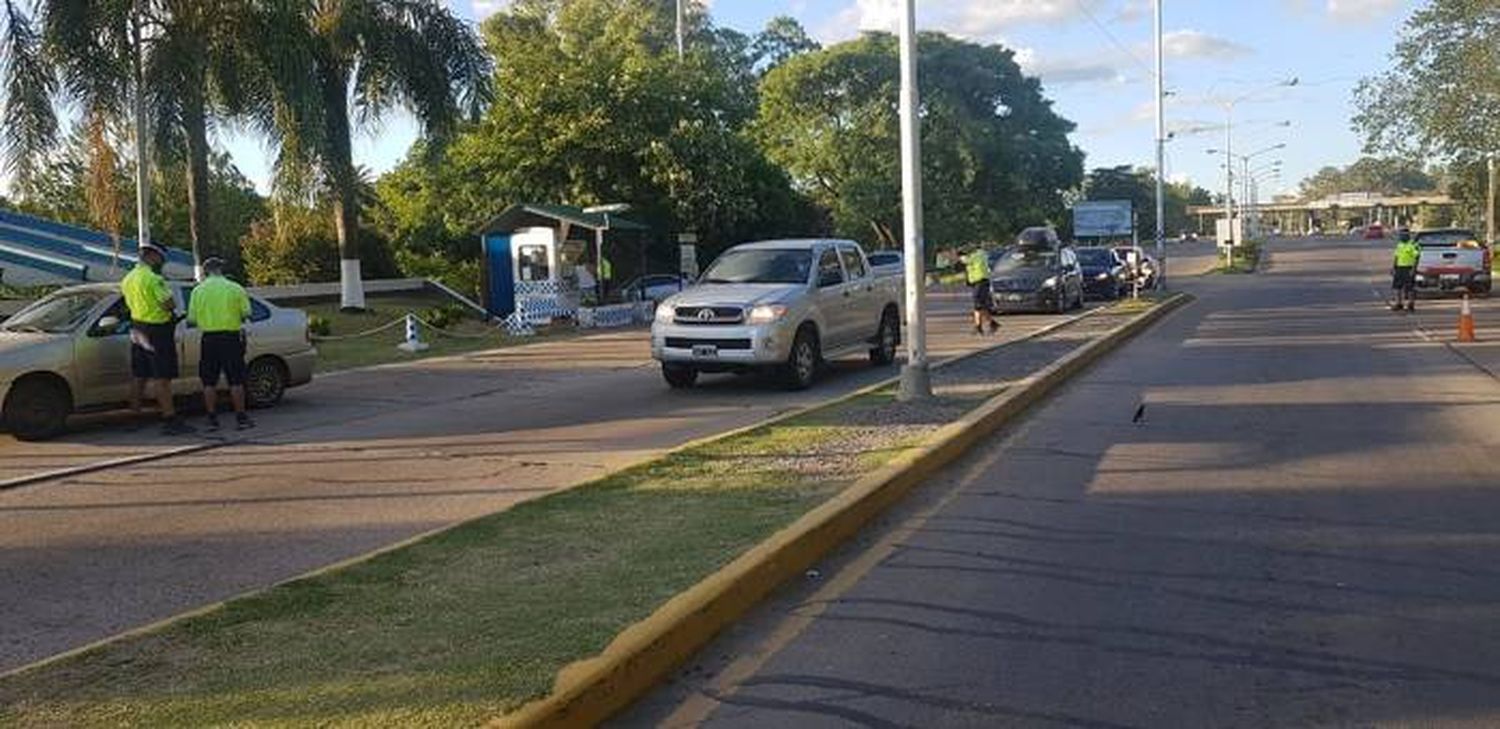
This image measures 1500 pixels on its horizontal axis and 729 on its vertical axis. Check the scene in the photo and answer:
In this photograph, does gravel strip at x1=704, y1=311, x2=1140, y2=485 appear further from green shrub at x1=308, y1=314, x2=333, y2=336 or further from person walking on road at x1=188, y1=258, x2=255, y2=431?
green shrub at x1=308, y1=314, x2=333, y2=336

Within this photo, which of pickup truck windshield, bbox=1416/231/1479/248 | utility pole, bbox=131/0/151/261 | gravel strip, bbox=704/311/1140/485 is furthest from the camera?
pickup truck windshield, bbox=1416/231/1479/248

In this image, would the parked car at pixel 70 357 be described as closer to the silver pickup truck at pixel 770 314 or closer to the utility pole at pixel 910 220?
the silver pickup truck at pixel 770 314

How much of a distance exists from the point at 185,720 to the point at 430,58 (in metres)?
24.5

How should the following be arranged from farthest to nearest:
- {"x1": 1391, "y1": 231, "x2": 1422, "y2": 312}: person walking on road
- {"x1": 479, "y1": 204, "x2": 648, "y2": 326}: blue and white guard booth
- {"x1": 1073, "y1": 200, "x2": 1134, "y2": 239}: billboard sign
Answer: {"x1": 1073, "y1": 200, "x2": 1134, "y2": 239}: billboard sign
{"x1": 479, "y1": 204, "x2": 648, "y2": 326}: blue and white guard booth
{"x1": 1391, "y1": 231, "x2": 1422, "y2": 312}: person walking on road

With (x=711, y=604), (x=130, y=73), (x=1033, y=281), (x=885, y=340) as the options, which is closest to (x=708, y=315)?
(x=885, y=340)

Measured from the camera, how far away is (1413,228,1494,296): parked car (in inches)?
1273

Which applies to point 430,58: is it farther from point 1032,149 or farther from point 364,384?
point 1032,149

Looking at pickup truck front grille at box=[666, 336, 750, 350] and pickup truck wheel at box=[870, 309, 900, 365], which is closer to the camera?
pickup truck front grille at box=[666, 336, 750, 350]

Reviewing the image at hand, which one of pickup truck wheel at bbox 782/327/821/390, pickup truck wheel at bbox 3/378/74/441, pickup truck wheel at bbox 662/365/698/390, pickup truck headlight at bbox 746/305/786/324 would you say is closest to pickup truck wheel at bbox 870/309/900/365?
pickup truck wheel at bbox 782/327/821/390

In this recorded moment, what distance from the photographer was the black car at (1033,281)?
3102cm

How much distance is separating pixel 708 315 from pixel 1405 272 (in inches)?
755

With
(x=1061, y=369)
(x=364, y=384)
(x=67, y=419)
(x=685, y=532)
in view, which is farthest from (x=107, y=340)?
(x=1061, y=369)

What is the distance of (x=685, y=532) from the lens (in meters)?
7.28

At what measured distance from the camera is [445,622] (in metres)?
5.58
